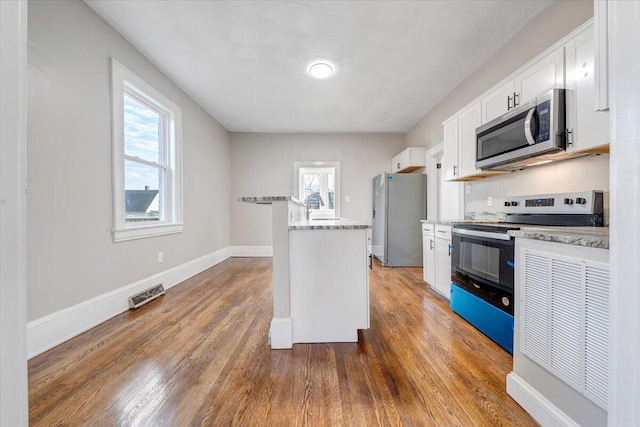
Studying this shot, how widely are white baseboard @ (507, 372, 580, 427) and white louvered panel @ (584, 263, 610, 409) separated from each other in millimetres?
208

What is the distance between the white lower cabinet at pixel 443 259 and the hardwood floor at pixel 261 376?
17.4 inches

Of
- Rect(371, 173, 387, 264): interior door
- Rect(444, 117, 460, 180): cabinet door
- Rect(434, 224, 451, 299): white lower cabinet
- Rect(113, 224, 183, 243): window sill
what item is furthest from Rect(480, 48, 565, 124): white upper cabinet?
Rect(113, 224, 183, 243): window sill

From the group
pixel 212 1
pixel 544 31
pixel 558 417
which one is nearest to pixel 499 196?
pixel 544 31

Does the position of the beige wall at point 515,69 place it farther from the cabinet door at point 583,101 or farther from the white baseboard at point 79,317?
the white baseboard at point 79,317

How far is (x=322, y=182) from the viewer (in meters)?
5.50

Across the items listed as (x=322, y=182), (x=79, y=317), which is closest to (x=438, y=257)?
(x=322, y=182)

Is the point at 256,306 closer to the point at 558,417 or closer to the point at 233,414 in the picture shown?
the point at 233,414

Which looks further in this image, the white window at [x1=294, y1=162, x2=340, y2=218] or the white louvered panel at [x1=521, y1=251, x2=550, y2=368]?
the white window at [x1=294, y1=162, x2=340, y2=218]

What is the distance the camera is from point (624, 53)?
1.63ft

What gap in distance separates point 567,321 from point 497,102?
2033mm

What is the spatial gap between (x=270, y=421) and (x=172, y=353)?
3.16 feet

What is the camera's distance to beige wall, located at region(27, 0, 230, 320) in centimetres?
174

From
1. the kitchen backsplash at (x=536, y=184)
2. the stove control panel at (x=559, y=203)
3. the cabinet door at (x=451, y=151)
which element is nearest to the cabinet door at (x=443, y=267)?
the kitchen backsplash at (x=536, y=184)

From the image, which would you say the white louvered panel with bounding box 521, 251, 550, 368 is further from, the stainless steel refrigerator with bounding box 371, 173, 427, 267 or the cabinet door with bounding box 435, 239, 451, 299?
the stainless steel refrigerator with bounding box 371, 173, 427, 267
